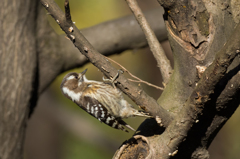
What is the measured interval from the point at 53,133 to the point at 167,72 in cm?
847

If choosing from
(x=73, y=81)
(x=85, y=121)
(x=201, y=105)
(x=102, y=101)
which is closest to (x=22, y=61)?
(x=73, y=81)

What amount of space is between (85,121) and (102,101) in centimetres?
635

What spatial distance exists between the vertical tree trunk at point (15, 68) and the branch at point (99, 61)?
2.36m

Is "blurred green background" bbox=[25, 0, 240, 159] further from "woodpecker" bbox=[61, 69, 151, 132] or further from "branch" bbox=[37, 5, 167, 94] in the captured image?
"woodpecker" bbox=[61, 69, 151, 132]

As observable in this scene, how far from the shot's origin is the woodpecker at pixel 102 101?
370 cm

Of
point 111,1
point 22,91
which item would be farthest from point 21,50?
point 111,1

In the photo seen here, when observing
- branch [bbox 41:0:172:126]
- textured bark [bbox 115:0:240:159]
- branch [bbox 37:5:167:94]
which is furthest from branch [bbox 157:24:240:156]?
branch [bbox 37:5:167:94]

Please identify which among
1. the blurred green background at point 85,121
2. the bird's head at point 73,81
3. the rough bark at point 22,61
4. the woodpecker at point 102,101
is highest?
the rough bark at point 22,61

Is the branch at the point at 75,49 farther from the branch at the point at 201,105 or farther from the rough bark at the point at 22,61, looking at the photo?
the branch at the point at 201,105

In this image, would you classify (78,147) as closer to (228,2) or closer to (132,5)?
(132,5)

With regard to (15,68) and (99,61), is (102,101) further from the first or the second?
(99,61)

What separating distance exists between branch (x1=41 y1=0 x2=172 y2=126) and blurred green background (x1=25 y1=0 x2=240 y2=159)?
6613 mm

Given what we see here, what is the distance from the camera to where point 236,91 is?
2.05m

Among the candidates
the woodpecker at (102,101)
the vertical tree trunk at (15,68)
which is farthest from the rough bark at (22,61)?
the woodpecker at (102,101)
